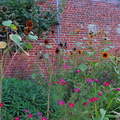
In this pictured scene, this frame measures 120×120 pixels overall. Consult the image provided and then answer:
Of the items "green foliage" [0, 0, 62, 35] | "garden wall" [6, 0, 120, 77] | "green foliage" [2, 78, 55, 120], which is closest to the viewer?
"green foliage" [2, 78, 55, 120]

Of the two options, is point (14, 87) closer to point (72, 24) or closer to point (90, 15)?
point (72, 24)

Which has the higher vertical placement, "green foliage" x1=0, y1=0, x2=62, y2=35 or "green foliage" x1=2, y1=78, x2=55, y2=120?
"green foliage" x1=0, y1=0, x2=62, y2=35

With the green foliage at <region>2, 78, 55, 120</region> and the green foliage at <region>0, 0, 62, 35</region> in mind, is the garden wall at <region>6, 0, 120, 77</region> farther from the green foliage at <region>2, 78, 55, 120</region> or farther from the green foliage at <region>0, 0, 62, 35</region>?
the green foliage at <region>2, 78, 55, 120</region>

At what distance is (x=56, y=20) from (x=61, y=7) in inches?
14.6

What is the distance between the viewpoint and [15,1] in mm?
5387

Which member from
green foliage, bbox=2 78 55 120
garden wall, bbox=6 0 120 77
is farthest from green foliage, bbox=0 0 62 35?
green foliage, bbox=2 78 55 120

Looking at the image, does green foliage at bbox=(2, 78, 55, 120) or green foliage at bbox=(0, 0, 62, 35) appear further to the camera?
green foliage at bbox=(0, 0, 62, 35)

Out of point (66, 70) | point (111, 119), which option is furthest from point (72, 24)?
point (111, 119)

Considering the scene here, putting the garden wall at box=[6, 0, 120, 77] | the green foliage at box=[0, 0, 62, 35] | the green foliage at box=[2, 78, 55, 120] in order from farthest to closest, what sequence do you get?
the garden wall at box=[6, 0, 120, 77] < the green foliage at box=[0, 0, 62, 35] < the green foliage at box=[2, 78, 55, 120]

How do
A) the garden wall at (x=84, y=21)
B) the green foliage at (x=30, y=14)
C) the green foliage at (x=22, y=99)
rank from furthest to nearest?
the garden wall at (x=84, y=21)
the green foliage at (x=30, y=14)
the green foliage at (x=22, y=99)

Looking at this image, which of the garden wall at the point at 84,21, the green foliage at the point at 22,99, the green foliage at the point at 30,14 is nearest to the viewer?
the green foliage at the point at 22,99

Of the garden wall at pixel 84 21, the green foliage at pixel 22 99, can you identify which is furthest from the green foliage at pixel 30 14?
the green foliage at pixel 22 99

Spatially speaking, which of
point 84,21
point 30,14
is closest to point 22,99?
point 30,14

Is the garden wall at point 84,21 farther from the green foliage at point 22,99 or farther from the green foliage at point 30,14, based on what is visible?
the green foliage at point 22,99
